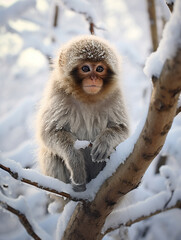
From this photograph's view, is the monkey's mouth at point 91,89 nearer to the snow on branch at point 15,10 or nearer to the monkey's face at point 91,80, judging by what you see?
the monkey's face at point 91,80

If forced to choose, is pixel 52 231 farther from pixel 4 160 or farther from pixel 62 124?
pixel 4 160

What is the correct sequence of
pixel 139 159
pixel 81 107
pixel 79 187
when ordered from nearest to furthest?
pixel 139 159
pixel 79 187
pixel 81 107

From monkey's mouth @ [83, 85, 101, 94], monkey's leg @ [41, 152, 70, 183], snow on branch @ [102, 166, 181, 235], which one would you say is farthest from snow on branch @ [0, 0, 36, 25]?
snow on branch @ [102, 166, 181, 235]

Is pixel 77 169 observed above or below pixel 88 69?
below

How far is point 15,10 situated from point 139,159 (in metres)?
3.46

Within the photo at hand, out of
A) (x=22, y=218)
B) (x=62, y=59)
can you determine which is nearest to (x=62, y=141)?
(x=22, y=218)

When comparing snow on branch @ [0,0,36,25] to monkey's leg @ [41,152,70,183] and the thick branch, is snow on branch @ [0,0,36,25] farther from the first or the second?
the thick branch

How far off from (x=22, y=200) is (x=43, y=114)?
100cm

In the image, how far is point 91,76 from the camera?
303 cm

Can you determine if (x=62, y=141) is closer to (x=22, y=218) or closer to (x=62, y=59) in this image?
(x=22, y=218)

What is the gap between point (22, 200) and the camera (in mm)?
2521

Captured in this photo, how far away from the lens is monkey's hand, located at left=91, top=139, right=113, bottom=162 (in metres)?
2.70

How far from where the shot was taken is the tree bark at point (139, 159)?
5.12 feet

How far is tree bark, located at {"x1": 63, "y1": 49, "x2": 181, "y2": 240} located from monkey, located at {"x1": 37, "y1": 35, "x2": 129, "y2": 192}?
51cm
